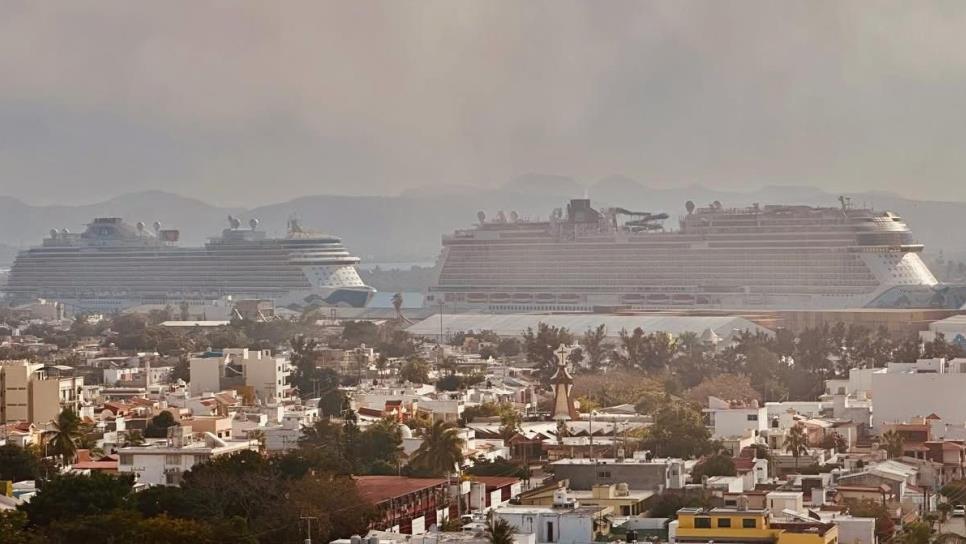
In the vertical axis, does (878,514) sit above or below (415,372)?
below

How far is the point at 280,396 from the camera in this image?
172 feet

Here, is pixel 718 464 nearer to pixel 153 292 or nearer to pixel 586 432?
pixel 586 432

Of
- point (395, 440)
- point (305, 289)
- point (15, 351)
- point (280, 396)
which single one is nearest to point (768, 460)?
point (395, 440)

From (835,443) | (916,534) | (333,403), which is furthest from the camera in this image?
(333,403)

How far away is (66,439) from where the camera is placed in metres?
34.2

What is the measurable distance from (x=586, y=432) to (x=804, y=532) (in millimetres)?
16139

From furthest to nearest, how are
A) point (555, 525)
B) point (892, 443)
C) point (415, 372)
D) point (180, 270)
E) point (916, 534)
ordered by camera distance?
1. point (180, 270)
2. point (415, 372)
3. point (892, 443)
4. point (916, 534)
5. point (555, 525)

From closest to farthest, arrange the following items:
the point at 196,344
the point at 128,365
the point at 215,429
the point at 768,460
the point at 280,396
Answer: the point at 768,460 → the point at 215,429 → the point at 280,396 → the point at 128,365 → the point at 196,344

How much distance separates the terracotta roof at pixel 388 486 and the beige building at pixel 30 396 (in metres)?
12.1

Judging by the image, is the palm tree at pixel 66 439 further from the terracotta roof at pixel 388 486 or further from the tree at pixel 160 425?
the terracotta roof at pixel 388 486

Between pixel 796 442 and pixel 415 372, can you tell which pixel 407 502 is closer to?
pixel 796 442

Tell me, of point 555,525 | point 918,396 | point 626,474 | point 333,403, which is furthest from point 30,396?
point 555,525

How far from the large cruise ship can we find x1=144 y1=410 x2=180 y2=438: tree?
208ft

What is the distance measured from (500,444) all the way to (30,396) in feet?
30.1
